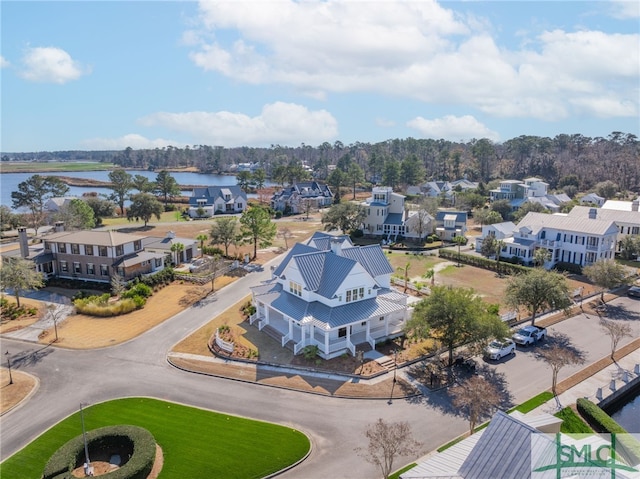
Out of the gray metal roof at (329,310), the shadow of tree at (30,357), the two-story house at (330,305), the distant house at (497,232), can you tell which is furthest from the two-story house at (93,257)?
the distant house at (497,232)

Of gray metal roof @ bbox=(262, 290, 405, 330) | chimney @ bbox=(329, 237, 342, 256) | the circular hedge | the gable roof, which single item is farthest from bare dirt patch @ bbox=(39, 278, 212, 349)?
chimney @ bbox=(329, 237, 342, 256)

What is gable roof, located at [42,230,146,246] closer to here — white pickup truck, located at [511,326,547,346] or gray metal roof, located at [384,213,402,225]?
gray metal roof, located at [384,213,402,225]

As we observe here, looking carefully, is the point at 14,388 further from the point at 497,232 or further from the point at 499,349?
the point at 497,232

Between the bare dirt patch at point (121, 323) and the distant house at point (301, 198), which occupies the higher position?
the distant house at point (301, 198)

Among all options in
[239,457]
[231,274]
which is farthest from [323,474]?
[231,274]

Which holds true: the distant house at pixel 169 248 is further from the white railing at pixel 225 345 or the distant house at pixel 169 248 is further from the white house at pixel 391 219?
the white house at pixel 391 219
